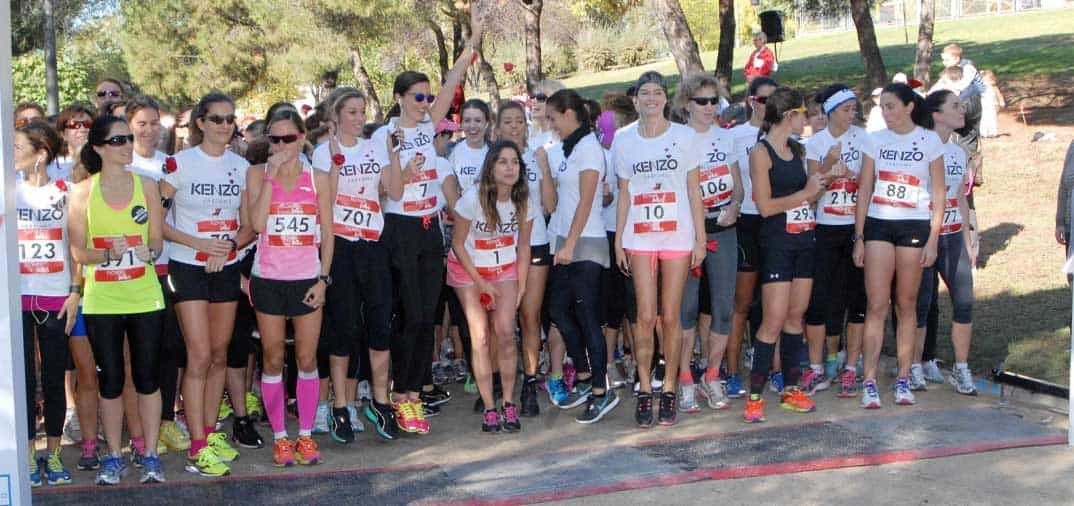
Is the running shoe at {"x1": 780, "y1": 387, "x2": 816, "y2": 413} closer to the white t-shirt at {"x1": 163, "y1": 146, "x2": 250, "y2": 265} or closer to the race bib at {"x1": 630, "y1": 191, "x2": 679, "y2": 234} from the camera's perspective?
the race bib at {"x1": 630, "y1": 191, "x2": 679, "y2": 234}

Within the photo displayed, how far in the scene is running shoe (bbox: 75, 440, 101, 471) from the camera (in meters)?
6.87

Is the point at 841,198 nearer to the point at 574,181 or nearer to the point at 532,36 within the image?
the point at 574,181

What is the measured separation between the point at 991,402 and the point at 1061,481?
181 centimetres

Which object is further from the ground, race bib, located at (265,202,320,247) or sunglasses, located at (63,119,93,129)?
sunglasses, located at (63,119,93,129)

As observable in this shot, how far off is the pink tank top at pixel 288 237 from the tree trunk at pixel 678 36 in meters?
11.4

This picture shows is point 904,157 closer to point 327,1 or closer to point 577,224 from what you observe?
point 577,224

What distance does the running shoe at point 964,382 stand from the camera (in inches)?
317

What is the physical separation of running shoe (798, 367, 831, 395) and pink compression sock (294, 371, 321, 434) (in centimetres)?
339

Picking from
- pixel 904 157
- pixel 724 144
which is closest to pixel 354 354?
pixel 724 144

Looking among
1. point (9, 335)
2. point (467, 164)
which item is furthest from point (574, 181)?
point (9, 335)

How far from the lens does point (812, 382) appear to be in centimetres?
836

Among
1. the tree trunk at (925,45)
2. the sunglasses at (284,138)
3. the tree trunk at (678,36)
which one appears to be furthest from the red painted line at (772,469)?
the tree trunk at (925,45)

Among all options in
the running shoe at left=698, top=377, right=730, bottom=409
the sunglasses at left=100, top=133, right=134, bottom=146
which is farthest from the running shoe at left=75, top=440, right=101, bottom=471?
the running shoe at left=698, top=377, right=730, bottom=409

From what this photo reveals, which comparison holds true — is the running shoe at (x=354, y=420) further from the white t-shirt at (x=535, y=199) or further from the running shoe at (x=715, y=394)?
the running shoe at (x=715, y=394)
